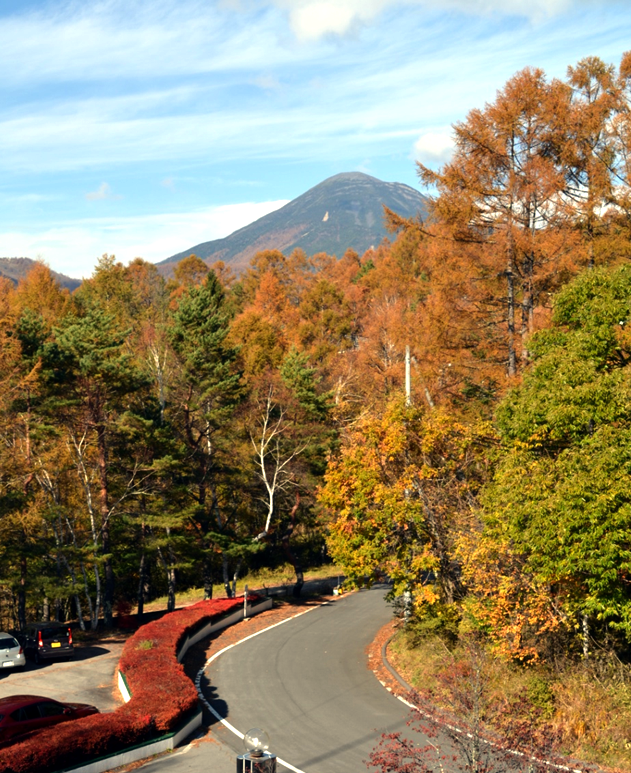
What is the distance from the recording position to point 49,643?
77.6 ft

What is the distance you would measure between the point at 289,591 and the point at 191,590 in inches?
454

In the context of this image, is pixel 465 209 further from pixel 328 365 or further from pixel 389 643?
pixel 328 365

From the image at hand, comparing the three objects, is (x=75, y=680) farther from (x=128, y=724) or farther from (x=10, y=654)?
(x=128, y=724)

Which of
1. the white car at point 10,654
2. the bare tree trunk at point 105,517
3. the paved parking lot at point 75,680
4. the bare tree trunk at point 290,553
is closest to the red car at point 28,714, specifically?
the paved parking lot at point 75,680

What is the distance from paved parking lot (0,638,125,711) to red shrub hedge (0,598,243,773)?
0.99m

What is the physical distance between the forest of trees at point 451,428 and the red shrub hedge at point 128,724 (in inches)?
243

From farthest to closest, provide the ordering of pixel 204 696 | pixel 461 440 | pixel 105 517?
pixel 105 517 < pixel 461 440 < pixel 204 696

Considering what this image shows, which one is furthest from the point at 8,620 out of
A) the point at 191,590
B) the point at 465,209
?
the point at 465,209

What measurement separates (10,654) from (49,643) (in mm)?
1580

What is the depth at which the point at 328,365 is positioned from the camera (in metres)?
55.2

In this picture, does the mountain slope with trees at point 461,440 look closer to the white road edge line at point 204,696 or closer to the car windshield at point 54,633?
the car windshield at point 54,633

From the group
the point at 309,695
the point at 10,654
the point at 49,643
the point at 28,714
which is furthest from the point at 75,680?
the point at 309,695

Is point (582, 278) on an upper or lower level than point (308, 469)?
upper

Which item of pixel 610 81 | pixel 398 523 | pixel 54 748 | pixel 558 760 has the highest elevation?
pixel 610 81
